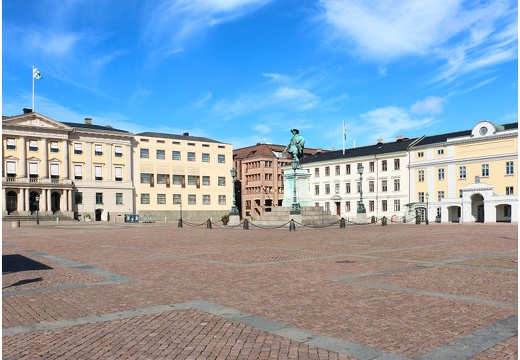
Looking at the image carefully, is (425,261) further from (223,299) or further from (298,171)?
(298,171)

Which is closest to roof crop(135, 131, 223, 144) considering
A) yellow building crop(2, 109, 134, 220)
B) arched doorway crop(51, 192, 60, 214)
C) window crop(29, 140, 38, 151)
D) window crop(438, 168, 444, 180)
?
yellow building crop(2, 109, 134, 220)

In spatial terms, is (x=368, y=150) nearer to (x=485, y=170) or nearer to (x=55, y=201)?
(x=485, y=170)

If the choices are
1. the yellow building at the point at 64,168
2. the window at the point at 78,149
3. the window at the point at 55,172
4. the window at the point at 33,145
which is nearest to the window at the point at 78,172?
the yellow building at the point at 64,168

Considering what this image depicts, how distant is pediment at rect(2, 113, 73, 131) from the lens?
214ft

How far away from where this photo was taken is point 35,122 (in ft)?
221

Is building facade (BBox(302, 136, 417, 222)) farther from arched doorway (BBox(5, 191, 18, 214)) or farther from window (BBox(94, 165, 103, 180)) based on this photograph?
arched doorway (BBox(5, 191, 18, 214))

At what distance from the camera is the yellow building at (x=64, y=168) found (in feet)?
213

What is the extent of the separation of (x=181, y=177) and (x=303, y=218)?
1865 inches

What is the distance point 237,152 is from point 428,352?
96.9 meters

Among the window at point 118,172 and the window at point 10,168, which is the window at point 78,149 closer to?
the window at point 118,172

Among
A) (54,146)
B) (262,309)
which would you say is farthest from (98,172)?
(262,309)

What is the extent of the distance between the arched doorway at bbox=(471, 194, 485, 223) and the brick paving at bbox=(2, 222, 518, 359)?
4775cm

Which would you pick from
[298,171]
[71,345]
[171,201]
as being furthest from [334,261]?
[171,201]

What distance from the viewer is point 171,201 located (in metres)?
79.1
